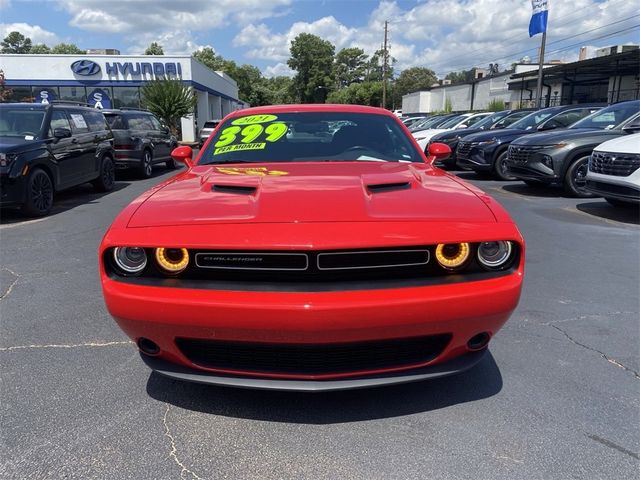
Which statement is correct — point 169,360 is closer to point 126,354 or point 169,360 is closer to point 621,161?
point 126,354

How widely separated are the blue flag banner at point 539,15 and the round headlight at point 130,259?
74.1 ft

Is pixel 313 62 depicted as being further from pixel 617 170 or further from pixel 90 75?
pixel 617 170

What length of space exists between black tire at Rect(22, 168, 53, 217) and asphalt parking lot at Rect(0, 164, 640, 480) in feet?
13.0

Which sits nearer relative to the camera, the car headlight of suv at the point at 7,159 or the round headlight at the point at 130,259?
the round headlight at the point at 130,259

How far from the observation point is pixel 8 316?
368 cm

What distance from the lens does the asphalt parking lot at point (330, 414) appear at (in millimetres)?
2082

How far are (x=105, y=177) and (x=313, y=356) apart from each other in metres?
9.14

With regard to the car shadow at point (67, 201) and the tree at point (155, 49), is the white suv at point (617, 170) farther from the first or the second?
the tree at point (155, 49)

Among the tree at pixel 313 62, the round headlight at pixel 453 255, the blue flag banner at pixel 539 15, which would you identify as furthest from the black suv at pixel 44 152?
the tree at pixel 313 62

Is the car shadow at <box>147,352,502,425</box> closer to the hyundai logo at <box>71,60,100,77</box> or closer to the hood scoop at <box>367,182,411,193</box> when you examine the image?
the hood scoop at <box>367,182,411,193</box>

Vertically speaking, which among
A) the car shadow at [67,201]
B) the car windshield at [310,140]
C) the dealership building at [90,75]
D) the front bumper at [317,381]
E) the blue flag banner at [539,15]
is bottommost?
the car shadow at [67,201]

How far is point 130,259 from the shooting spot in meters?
2.21

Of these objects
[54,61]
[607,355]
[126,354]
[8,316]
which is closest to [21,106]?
[8,316]

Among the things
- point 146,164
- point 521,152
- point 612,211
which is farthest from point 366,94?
point 612,211
